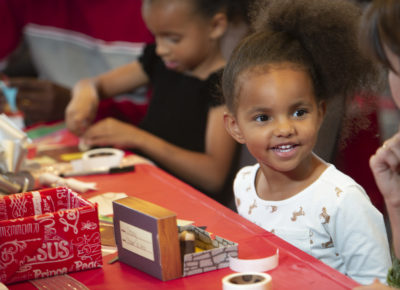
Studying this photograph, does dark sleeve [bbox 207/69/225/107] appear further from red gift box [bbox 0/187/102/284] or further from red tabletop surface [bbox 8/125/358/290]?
red gift box [bbox 0/187/102/284]

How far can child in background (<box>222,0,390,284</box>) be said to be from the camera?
46.8 inches

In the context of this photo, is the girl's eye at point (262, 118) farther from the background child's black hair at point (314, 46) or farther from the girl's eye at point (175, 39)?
the girl's eye at point (175, 39)

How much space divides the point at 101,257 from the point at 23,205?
18 cm

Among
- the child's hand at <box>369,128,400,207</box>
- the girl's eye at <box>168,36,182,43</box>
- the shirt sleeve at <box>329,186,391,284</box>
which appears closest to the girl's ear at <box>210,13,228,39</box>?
the girl's eye at <box>168,36,182,43</box>

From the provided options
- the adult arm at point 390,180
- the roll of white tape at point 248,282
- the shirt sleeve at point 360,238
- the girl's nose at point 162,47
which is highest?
the girl's nose at point 162,47

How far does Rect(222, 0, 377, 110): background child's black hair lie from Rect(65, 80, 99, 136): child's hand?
90 centimetres

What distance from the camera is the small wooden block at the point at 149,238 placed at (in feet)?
3.05

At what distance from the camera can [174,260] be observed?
3.12 feet

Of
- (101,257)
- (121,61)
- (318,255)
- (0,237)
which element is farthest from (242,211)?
(121,61)

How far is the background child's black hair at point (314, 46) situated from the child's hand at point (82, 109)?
35.4 inches

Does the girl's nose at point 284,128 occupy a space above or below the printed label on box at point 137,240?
above

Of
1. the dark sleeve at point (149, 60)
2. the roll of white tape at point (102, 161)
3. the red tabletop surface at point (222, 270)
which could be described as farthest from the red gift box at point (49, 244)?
the dark sleeve at point (149, 60)

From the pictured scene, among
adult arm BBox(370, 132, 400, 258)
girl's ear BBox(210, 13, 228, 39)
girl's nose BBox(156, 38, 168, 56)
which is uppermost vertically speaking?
girl's ear BBox(210, 13, 228, 39)

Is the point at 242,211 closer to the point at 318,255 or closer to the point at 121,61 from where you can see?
the point at 318,255
